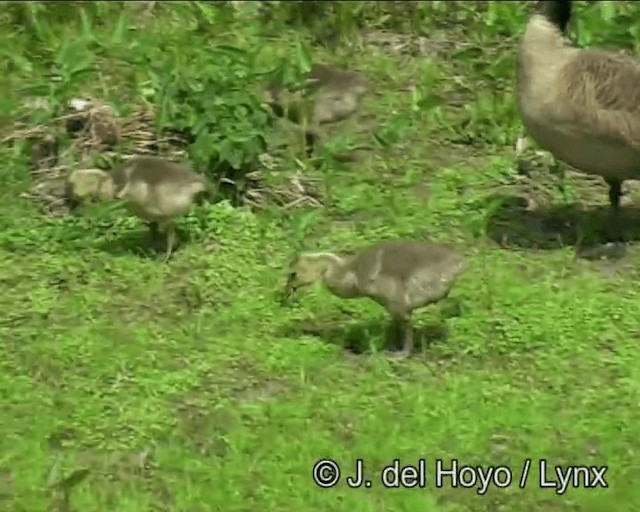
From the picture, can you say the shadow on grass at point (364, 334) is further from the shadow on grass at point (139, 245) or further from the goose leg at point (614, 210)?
the goose leg at point (614, 210)

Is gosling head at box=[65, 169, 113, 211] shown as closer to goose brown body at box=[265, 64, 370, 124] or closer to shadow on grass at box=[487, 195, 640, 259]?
goose brown body at box=[265, 64, 370, 124]

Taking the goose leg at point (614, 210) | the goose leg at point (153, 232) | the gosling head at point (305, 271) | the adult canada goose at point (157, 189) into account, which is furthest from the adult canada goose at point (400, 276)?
the goose leg at point (614, 210)

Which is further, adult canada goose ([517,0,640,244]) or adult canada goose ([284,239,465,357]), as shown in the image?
adult canada goose ([517,0,640,244])

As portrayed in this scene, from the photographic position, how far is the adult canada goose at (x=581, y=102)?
634 cm

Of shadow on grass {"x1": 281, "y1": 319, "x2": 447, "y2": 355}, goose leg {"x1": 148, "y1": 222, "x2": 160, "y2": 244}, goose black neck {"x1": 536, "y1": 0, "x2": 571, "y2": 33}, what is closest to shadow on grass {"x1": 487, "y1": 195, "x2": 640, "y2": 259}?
goose black neck {"x1": 536, "y1": 0, "x2": 571, "y2": 33}

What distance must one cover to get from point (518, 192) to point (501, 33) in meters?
2.20

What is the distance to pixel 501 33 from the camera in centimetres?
919

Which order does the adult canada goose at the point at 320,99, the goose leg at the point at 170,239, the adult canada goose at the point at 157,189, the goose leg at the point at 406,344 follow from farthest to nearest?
the adult canada goose at the point at 320,99 < the goose leg at the point at 170,239 < the adult canada goose at the point at 157,189 < the goose leg at the point at 406,344

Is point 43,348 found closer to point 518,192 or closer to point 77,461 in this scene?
point 77,461

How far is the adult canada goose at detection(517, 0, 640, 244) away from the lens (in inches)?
250

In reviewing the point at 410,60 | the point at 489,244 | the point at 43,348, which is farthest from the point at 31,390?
the point at 410,60

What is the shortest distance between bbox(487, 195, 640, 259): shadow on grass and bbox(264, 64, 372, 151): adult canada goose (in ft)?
3.70

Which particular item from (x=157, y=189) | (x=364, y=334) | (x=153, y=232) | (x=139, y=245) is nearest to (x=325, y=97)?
(x=153, y=232)

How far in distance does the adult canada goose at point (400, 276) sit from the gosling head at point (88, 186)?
146 cm
